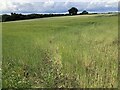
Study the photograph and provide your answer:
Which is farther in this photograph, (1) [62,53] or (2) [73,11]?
(2) [73,11]

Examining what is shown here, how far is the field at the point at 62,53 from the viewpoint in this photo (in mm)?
4824

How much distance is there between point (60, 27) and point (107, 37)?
107 centimetres

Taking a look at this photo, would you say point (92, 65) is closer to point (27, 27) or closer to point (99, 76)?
point (99, 76)

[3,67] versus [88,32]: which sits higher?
[88,32]

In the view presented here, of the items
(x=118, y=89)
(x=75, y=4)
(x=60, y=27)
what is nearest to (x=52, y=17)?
(x=60, y=27)

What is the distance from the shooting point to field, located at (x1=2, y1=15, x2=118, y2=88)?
482 cm

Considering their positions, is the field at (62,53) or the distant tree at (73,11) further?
the distant tree at (73,11)

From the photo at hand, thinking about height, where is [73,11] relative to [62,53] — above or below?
above

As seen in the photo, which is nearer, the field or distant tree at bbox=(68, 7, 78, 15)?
the field

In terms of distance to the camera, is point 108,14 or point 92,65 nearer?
point 92,65

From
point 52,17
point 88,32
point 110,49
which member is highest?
point 52,17

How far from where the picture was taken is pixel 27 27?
540 centimetres

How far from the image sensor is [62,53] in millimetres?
5039

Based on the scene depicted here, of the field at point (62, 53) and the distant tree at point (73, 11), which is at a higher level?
the distant tree at point (73, 11)
